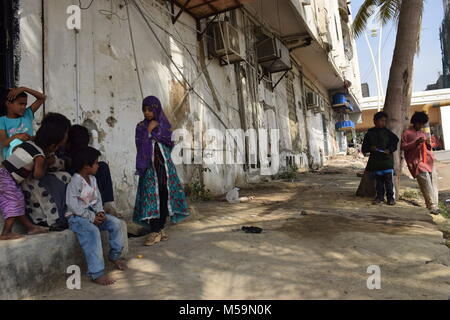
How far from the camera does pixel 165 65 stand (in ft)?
16.8

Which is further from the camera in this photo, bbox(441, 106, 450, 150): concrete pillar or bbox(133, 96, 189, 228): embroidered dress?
bbox(441, 106, 450, 150): concrete pillar

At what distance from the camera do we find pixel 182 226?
367 cm

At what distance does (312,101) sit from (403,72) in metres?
8.37

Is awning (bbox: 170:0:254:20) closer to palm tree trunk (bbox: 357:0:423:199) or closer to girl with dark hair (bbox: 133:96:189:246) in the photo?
palm tree trunk (bbox: 357:0:423:199)

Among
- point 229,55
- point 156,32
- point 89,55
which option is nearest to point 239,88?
point 229,55

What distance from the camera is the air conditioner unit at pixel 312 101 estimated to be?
44.2ft

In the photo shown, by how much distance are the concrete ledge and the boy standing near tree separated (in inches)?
183

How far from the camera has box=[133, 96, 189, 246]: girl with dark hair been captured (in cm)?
293

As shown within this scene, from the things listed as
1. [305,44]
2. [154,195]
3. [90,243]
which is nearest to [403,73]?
[154,195]

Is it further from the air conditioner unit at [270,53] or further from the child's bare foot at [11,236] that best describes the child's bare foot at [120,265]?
the air conditioner unit at [270,53]

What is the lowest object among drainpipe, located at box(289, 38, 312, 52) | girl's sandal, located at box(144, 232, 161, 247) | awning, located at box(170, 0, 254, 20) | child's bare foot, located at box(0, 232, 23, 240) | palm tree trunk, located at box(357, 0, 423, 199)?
girl's sandal, located at box(144, 232, 161, 247)

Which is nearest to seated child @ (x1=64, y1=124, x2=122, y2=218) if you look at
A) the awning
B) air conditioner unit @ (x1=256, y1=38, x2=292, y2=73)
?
the awning

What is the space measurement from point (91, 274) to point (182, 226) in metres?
1.57

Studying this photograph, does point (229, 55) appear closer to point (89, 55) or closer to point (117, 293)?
point (89, 55)
